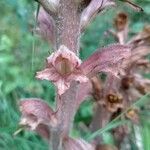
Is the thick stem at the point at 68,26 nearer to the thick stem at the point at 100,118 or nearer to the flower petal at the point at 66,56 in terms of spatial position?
the flower petal at the point at 66,56

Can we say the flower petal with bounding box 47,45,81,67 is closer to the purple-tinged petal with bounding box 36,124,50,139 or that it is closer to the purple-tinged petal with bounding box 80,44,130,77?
the purple-tinged petal with bounding box 80,44,130,77

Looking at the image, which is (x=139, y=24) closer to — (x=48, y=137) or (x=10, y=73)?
(x=10, y=73)

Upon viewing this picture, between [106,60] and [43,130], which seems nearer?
[106,60]

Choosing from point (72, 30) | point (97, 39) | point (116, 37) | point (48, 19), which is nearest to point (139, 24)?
point (97, 39)

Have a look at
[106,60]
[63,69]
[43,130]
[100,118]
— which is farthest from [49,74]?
[100,118]

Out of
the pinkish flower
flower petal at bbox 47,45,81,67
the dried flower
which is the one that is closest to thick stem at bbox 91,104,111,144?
the dried flower

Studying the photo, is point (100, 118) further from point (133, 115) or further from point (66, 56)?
point (66, 56)
